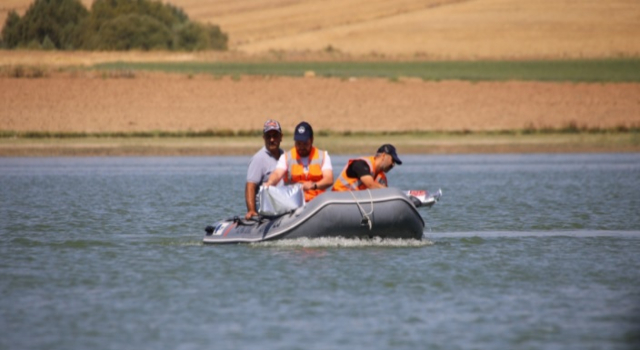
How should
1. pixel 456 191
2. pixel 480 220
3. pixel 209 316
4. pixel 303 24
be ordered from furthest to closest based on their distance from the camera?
pixel 303 24 → pixel 456 191 → pixel 480 220 → pixel 209 316

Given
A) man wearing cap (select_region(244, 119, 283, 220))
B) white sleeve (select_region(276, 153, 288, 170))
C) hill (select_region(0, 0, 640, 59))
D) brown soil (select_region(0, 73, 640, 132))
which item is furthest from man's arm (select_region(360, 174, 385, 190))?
hill (select_region(0, 0, 640, 59))

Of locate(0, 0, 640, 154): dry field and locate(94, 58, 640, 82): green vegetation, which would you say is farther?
locate(94, 58, 640, 82): green vegetation

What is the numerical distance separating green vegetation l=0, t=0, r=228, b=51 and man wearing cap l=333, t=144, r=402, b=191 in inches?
1839

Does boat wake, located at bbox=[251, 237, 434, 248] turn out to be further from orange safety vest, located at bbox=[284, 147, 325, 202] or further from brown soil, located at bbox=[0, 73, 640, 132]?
brown soil, located at bbox=[0, 73, 640, 132]

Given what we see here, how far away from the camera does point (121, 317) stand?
1209cm

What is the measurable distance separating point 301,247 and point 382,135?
28.8 meters

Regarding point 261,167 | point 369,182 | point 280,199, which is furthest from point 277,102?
point 369,182

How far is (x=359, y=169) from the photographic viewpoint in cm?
1633

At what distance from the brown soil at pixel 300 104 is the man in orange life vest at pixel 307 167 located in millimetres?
30271

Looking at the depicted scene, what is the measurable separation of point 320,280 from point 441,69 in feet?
187

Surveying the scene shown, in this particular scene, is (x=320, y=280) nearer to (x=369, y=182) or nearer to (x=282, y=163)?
(x=369, y=182)

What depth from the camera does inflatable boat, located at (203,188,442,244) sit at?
52.9ft

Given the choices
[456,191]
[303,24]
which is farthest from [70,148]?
[303,24]

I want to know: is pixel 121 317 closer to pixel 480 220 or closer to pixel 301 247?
pixel 301 247
